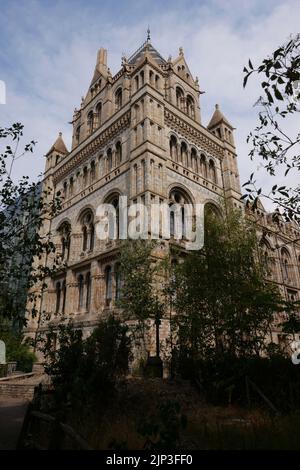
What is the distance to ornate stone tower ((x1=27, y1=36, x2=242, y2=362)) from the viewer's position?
2050 cm

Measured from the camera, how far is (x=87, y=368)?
324 inches

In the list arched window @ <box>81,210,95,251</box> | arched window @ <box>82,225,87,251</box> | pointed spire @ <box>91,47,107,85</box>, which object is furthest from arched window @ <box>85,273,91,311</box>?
pointed spire @ <box>91,47,107,85</box>

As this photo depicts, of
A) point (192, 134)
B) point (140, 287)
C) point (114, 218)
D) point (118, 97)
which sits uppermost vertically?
point (118, 97)

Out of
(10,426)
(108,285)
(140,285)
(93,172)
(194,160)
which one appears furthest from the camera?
(93,172)

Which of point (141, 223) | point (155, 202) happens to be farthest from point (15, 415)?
point (155, 202)

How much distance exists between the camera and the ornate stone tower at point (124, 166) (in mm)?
20500

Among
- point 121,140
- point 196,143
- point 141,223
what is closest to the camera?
point 141,223

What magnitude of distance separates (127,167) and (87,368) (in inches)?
621

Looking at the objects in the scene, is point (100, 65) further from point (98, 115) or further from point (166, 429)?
point (166, 429)

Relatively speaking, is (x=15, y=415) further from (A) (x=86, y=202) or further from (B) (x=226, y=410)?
(A) (x=86, y=202)

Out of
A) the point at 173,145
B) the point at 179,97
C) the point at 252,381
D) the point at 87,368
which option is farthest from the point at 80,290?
the point at 179,97

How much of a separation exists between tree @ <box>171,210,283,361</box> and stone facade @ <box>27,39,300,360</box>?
3.85m

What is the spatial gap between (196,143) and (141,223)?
11.1 m

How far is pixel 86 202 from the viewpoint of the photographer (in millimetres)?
25156
